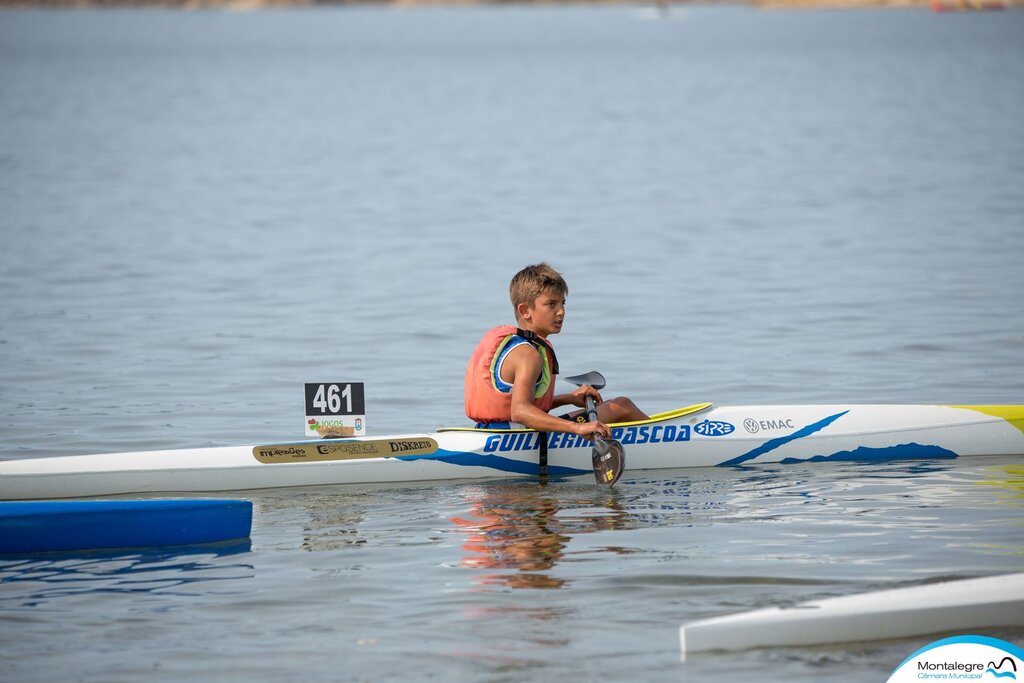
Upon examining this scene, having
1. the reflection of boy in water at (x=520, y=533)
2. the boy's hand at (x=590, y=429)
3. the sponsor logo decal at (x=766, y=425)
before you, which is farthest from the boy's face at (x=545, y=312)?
the sponsor logo decal at (x=766, y=425)

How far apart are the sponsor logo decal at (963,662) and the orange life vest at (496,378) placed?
368 centimetres

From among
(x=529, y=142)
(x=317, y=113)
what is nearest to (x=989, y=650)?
(x=529, y=142)

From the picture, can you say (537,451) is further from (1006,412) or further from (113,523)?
(1006,412)

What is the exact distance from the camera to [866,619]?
6.74 metres

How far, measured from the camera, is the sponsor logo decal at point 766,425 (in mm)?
10273

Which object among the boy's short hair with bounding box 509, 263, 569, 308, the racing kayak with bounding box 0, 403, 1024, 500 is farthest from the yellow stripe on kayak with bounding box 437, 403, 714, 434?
the boy's short hair with bounding box 509, 263, 569, 308

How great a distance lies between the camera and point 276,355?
15836 millimetres

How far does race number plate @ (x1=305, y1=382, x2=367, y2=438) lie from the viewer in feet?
31.7

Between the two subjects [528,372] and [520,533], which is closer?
[520,533]

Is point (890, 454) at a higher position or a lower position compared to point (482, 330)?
lower

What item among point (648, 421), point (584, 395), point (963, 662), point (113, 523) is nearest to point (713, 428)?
point (648, 421)

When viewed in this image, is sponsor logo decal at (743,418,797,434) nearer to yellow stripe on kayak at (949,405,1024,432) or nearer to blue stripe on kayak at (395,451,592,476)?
yellow stripe on kayak at (949,405,1024,432)

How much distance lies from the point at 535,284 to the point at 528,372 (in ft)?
1.91

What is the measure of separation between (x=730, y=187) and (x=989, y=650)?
25.8m
